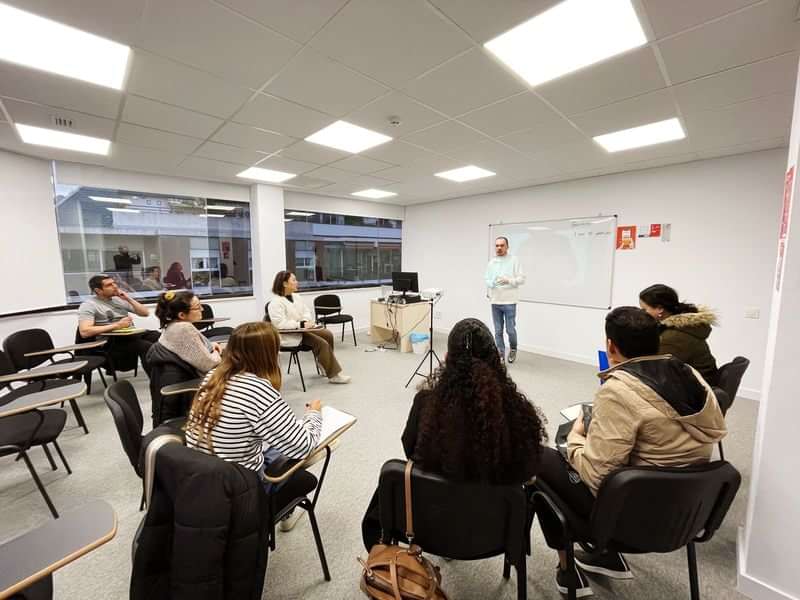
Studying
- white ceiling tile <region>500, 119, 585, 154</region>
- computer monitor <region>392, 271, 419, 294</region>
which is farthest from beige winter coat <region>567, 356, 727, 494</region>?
computer monitor <region>392, 271, 419, 294</region>

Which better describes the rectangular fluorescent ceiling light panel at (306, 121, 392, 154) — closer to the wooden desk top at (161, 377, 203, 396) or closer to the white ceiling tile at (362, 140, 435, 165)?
the white ceiling tile at (362, 140, 435, 165)

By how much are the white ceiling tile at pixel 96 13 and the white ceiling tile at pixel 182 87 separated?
181mm

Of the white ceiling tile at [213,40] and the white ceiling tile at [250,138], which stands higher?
the white ceiling tile at [250,138]

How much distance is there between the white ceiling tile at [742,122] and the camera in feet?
8.11

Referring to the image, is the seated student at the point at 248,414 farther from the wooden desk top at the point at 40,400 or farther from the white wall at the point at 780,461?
the white wall at the point at 780,461

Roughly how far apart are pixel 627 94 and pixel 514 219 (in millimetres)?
3191

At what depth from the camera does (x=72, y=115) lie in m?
2.68

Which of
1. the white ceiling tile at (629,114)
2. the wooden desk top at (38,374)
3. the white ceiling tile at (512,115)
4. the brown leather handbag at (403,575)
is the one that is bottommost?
the brown leather handbag at (403,575)

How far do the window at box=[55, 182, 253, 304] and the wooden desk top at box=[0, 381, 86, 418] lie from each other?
3262mm

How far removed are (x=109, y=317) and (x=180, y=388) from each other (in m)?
2.44

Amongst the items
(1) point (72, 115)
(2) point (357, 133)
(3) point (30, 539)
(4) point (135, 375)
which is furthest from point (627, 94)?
(4) point (135, 375)

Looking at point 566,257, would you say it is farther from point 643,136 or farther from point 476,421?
point 476,421

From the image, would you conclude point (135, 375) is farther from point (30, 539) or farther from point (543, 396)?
point (543, 396)

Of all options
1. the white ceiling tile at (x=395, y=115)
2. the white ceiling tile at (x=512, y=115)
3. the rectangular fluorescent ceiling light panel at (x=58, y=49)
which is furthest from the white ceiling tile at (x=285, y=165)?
the white ceiling tile at (x=512, y=115)
